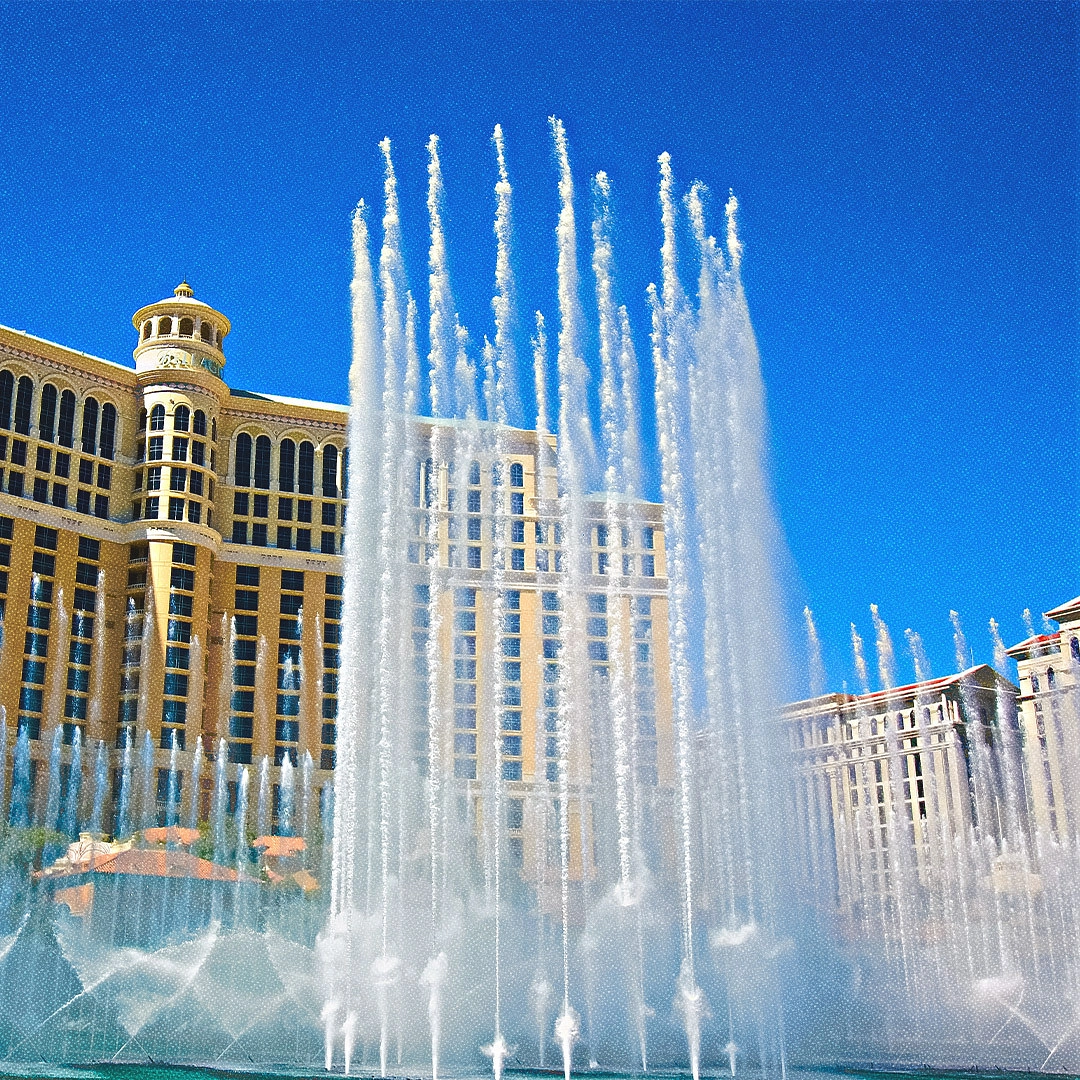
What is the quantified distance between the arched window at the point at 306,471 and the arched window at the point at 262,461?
1.73 metres

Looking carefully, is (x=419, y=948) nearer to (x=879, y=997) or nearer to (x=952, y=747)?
(x=879, y=997)

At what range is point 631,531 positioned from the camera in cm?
3619

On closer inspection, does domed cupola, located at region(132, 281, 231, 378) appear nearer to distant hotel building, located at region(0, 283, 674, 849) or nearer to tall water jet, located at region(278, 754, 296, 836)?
distant hotel building, located at region(0, 283, 674, 849)

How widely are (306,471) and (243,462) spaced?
3.47 metres

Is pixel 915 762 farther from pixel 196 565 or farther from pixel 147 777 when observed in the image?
pixel 147 777

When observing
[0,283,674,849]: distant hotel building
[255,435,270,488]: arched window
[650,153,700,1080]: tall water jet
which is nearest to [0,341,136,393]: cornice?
[0,283,674,849]: distant hotel building

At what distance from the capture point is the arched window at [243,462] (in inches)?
2894

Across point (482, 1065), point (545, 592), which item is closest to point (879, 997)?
point (482, 1065)

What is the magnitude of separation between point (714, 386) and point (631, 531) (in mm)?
6467

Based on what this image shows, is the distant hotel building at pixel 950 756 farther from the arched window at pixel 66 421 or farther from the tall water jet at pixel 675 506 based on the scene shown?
the arched window at pixel 66 421

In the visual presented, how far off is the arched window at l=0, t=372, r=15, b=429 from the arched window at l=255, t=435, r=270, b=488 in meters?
13.3

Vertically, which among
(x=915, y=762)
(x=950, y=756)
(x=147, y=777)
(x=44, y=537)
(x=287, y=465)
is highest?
(x=287, y=465)

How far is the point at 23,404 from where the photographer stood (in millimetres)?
66562

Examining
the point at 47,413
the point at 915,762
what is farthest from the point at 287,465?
the point at 915,762
